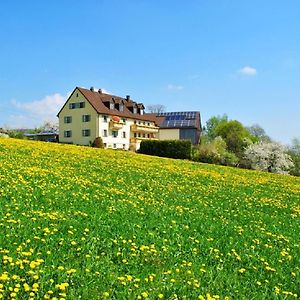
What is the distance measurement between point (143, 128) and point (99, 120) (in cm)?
→ 1183

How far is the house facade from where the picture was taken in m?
59.0

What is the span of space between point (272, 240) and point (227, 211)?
2748 millimetres

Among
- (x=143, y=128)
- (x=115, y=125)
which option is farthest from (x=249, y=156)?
(x=115, y=125)

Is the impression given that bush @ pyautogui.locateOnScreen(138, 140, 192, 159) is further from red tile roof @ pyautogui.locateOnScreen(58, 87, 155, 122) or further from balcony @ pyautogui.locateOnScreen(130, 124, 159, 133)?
balcony @ pyautogui.locateOnScreen(130, 124, 159, 133)

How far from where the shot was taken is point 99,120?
5838cm

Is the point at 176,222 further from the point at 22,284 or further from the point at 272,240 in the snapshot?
the point at 22,284

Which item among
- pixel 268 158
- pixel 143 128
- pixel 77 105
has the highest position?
pixel 77 105

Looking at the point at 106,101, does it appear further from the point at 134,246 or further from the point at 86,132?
the point at 134,246

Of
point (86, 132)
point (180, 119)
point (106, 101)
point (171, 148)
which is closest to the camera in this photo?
point (171, 148)

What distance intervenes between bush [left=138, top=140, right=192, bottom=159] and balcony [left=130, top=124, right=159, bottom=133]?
55.1 ft

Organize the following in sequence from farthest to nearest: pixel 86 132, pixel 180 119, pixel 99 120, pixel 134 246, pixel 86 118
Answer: pixel 180 119 < pixel 86 132 < pixel 86 118 < pixel 99 120 < pixel 134 246

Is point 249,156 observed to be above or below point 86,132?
below

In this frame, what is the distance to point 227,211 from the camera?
10.8m

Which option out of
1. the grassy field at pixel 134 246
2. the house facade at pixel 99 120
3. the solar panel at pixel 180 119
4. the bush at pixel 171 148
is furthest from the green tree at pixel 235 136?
the grassy field at pixel 134 246
